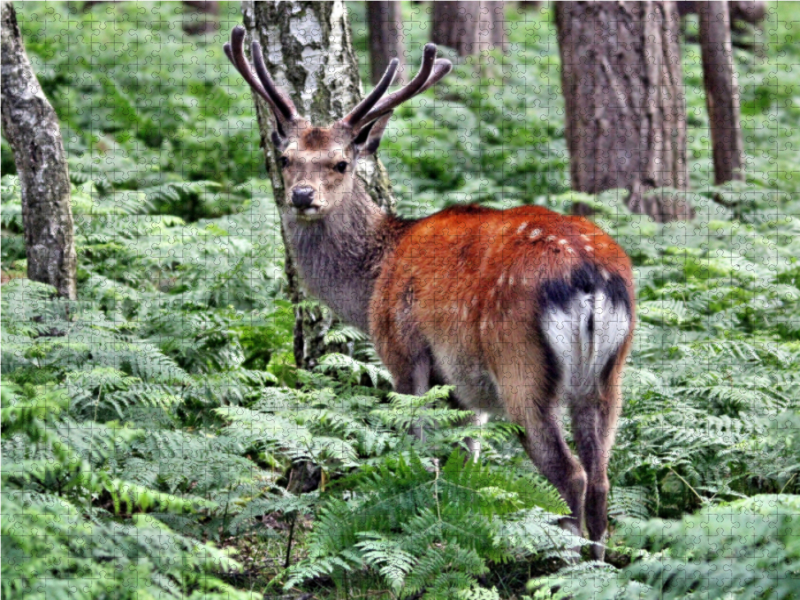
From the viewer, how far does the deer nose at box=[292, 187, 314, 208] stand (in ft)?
19.9

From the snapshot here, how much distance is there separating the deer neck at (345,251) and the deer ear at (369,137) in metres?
0.29

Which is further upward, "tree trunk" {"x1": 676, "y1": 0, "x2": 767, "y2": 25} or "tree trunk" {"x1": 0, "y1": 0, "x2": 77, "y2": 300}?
"tree trunk" {"x1": 676, "y1": 0, "x2": 767, "y2": 25}

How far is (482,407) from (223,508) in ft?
5.26

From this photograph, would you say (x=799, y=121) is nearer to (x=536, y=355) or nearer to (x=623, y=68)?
(x=623, y=68)

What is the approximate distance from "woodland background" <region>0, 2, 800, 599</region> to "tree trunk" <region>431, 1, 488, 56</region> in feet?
24.6

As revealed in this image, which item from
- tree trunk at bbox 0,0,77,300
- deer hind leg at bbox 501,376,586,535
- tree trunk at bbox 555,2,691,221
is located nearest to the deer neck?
tree trunk at bbox 0,0,77,300

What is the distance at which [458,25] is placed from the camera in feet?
56.2

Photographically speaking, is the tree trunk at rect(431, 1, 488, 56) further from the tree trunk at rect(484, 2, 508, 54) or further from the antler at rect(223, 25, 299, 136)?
the antler at rect(223, 25, 299, 136)

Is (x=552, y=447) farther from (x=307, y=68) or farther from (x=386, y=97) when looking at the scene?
(x=307, y=68)

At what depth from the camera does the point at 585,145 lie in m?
9.73

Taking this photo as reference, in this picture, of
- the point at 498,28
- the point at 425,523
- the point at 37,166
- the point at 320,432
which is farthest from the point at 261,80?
the point at 498,28

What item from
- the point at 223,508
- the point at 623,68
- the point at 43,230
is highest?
the point at 623,68

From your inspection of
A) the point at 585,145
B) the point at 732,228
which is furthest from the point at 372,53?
the point at 732,228

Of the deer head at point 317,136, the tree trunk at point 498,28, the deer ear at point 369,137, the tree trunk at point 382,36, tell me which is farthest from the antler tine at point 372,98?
the tree trunk at point 498,28
